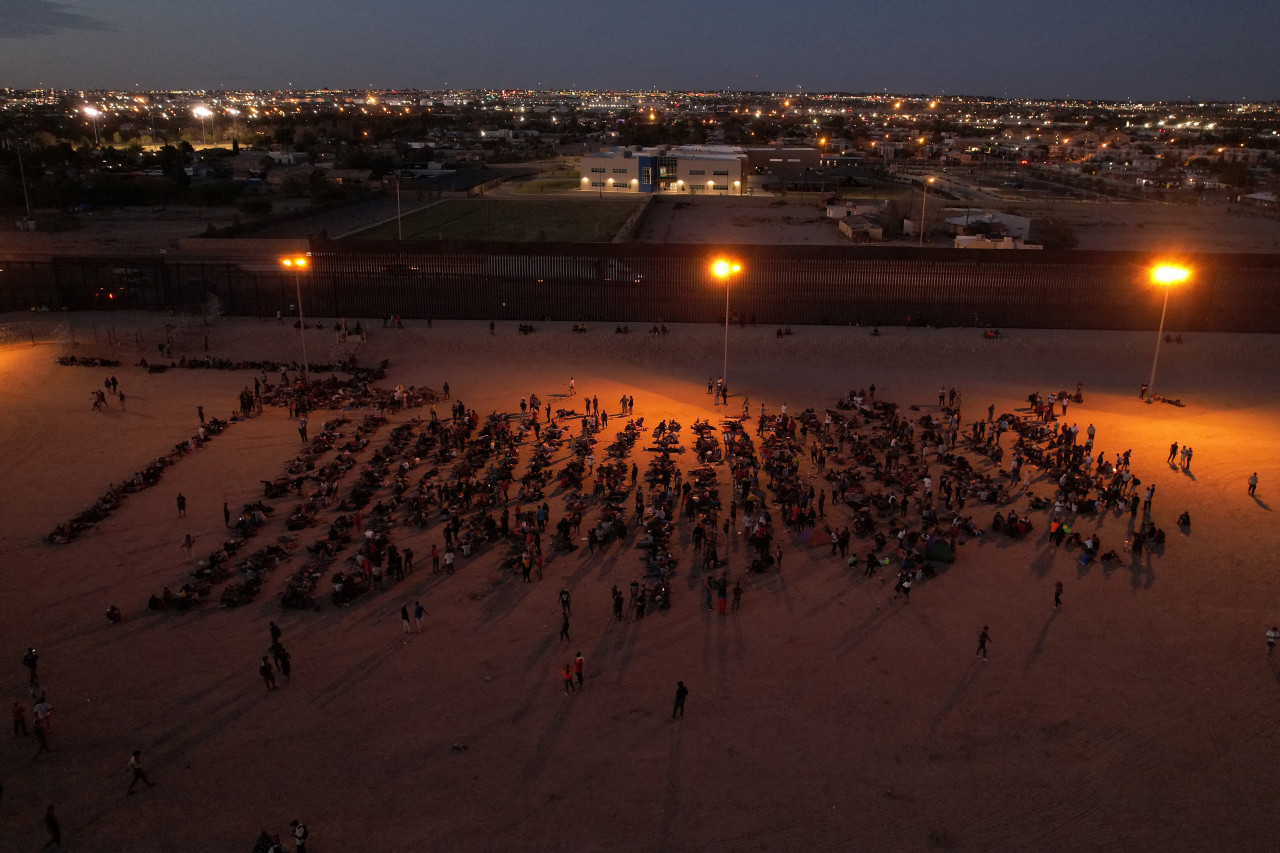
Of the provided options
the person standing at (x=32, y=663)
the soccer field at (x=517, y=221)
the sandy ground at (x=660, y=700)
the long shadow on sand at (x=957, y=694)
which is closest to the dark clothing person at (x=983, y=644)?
the long shadow on sand at (x=957, y=694)

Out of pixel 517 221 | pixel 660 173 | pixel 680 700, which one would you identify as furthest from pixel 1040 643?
pixel 660 173

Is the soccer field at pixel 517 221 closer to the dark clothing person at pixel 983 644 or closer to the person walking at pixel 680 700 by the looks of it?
the dark clothing person at pixel 983 644

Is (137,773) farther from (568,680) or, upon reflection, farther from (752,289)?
(752,289)

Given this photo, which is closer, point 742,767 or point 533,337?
point 742,767

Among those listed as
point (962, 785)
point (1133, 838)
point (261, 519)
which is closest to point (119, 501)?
point (261, 519)

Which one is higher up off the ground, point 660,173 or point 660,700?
point 660,173

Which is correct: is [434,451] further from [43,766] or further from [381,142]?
[381,142]
